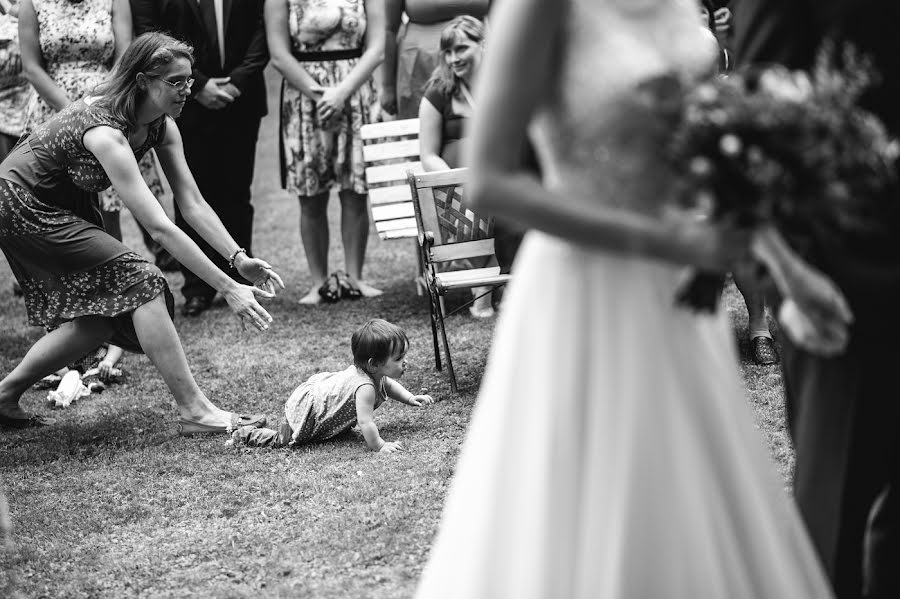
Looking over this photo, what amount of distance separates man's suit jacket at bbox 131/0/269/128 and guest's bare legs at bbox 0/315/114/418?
264 centimetres

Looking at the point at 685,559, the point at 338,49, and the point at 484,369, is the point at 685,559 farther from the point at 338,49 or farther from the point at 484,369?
the point at 338,49

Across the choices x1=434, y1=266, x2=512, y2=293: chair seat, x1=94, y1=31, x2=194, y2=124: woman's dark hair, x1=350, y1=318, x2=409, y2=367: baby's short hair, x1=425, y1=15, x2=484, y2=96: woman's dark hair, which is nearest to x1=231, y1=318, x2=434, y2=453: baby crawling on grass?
x1=350, y1=318, x2=409, y2=367: baby's short hair

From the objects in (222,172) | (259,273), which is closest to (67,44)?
(222,172)

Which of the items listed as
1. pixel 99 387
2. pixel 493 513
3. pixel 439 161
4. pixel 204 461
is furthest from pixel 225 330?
pixel 493 513

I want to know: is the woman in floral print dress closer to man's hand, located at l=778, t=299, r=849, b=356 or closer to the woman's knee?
the woman's knee

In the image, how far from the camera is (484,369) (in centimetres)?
607

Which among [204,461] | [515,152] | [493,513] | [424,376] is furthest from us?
[424,376]

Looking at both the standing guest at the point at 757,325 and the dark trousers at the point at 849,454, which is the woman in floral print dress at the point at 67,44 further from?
the dark trousers at the point at 849,454

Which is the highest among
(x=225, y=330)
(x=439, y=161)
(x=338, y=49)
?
(x=338, y=49)

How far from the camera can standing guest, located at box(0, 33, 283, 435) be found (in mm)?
5008

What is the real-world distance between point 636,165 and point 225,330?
5.51 meters

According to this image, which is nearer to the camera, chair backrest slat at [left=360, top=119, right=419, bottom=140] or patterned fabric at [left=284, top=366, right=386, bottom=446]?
patterned fabric at [left=284, top=366, right=386, bottom=446]

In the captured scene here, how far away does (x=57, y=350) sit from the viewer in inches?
212

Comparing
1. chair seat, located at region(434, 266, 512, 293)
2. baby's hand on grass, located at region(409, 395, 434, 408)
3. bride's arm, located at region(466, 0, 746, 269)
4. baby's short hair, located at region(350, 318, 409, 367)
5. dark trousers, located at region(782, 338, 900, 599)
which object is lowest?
baby's hand on grass, located at region(409, 395, 434, 408)
